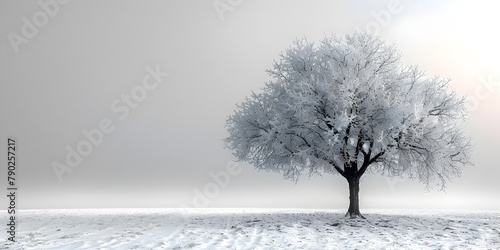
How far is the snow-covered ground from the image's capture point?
61.5 feet

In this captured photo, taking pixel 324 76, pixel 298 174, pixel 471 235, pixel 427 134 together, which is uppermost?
pixel 324 76

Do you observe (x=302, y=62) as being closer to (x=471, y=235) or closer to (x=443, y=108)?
(x=443, y=108)

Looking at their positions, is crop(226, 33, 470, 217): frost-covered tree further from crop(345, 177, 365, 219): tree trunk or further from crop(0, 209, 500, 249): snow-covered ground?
crop(0, 209, 500, 249): snow-covered ground

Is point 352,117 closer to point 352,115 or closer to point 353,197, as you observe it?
point 352,115

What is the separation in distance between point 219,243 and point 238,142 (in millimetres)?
12594

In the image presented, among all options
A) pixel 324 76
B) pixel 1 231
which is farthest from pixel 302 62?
pixel 1 231

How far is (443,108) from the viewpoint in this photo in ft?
94.3

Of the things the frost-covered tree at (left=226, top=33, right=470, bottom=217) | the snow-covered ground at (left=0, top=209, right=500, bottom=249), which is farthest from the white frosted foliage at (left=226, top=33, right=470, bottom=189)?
the snow-covered ground at (left=0, top=209, right=500, bottom=249)

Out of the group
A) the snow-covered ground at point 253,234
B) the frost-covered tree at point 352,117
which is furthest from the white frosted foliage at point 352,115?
the snow-covered ground at point 253,234

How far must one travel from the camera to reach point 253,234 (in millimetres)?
21438

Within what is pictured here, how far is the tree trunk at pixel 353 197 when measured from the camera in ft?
96.4

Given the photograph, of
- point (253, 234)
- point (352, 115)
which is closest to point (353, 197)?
point (352, 115)

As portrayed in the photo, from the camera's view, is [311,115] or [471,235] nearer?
[471,235]

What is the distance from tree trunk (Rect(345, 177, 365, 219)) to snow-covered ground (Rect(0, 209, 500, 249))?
1477mm
